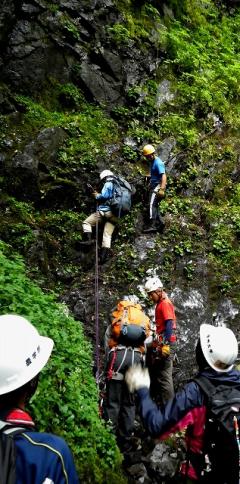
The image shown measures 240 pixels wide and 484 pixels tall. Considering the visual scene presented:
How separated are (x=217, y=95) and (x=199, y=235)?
5913 millimetres

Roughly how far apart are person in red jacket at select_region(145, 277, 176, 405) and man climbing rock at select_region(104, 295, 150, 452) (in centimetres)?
96

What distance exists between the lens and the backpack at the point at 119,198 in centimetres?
985

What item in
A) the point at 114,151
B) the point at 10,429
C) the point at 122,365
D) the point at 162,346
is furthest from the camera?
the point at 114,151

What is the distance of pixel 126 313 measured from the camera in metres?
6.22

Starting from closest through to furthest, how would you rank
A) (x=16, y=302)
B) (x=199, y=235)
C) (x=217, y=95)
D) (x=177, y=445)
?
(x=16, y=302), (x=177, y=445), (x=199, y=235), (x=217, y=95)

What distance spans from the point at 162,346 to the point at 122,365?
1.25m

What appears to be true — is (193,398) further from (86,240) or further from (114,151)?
(114,151)

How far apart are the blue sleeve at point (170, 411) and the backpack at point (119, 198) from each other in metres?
6.76

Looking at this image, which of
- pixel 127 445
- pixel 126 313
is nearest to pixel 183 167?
pixel 126 313

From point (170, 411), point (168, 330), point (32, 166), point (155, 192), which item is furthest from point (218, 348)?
point (32, 166)

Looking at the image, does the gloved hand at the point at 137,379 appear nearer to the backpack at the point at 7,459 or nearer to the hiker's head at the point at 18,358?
the hiker's head at the point at 18,358

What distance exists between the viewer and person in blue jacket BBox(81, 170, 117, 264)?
987 centimetres

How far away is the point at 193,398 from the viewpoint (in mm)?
3361

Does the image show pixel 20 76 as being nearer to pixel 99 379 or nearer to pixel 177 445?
pixel 99 379
